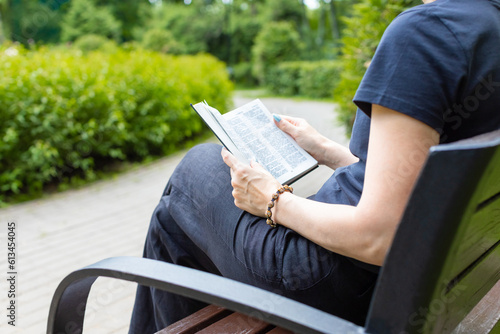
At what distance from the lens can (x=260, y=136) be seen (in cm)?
153

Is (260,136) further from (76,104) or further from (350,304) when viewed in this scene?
(76,104)

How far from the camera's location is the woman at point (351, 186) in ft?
2.93

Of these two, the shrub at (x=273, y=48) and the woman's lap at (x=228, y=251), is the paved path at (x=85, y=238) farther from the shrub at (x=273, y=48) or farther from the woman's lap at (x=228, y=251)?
the shrub at (x=273, y=48)

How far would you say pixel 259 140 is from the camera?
1507 mm

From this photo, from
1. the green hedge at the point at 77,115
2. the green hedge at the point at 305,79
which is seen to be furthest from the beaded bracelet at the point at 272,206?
the green hedge at the point at 305,79

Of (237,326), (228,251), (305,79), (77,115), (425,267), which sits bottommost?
(305,79)

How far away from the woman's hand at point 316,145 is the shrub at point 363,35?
2.40 metres

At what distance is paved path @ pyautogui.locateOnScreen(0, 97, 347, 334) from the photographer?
261cm

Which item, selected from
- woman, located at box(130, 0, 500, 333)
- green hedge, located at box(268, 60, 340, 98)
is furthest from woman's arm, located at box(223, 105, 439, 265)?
green hedge, located at box(268, 60, 340, 98)

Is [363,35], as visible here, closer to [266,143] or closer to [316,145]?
[316,145]

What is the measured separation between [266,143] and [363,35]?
10.6 ft

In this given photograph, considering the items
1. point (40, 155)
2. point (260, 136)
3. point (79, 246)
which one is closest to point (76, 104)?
point (40, 155)

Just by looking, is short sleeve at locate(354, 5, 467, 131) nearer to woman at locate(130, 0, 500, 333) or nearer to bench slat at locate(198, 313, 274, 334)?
woman at locate(130, 0, 500, 333)

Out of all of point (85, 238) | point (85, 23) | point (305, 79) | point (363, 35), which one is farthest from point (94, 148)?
point (85, 23)
